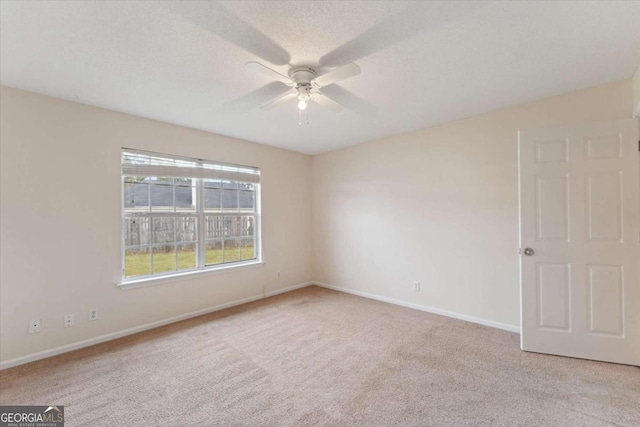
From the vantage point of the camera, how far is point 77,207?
2.81 meters

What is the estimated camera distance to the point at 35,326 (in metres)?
2.56

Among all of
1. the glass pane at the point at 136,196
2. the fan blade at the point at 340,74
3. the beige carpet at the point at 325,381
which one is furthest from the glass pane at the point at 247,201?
the fan blade at the point at 340,74

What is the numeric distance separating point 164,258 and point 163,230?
35cm

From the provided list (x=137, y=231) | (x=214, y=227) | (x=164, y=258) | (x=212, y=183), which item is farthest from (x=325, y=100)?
(x=164, y=258)

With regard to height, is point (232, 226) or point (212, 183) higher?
point (212, 183)

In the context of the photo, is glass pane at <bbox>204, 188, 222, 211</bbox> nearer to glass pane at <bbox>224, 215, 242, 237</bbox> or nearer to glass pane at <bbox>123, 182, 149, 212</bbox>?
glass pane at <bbox>224, 215, 242, 237</bbox>

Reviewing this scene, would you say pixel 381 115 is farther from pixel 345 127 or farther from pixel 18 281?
pixel 18 281

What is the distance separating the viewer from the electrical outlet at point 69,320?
2.72 meters

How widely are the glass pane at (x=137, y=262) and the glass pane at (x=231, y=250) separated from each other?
1012 mm

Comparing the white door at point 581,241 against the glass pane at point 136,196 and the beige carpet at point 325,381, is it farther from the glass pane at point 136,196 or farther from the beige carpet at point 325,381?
the glass pane at point 136,196

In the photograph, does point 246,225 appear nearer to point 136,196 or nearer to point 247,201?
point 247,201

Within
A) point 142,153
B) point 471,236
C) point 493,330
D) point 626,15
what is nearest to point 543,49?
point 626,15

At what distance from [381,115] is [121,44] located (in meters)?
2.50

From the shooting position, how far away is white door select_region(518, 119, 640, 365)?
2357mm
